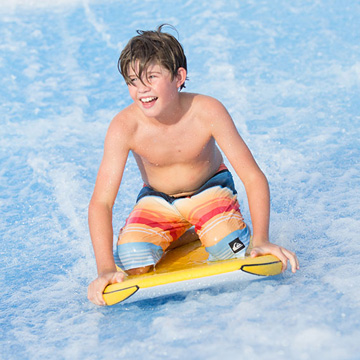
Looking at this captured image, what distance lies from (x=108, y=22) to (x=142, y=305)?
17.0 feet

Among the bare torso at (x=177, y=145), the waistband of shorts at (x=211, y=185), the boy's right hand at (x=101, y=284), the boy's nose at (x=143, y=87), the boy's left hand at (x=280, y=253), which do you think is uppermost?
the boy's nose at (x=143, y=87)

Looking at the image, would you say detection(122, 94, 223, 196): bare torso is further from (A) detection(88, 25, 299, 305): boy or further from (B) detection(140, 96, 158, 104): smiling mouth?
(B) detection(140, 96, 158, 104): smiling mouth

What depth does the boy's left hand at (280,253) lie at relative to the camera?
2.41m

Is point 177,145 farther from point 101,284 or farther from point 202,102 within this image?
point 101,284

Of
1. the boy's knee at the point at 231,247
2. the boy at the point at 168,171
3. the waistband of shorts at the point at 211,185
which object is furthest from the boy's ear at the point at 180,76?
the boy's knee at the point at 231,247

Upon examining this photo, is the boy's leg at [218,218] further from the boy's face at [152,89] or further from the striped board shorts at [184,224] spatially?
the boy's face at [152,89]

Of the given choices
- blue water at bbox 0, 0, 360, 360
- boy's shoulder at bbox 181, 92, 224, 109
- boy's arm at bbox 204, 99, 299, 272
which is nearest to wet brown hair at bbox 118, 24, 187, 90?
boy's shoulder at bbox 181, 92, 224, 109

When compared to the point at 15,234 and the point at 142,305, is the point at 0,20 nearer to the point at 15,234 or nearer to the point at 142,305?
the point at 15,234

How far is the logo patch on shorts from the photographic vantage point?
2689mm

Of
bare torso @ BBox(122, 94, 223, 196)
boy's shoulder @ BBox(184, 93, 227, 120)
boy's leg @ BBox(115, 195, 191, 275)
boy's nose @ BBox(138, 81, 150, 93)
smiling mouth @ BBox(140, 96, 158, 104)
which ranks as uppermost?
boy's nose @ BBox(138, 81, 150, 93)

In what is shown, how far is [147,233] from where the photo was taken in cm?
278

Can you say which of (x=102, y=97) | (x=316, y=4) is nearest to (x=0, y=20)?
(x=102, y=97)

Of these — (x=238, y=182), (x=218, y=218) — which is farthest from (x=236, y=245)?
(x=238, y=182)

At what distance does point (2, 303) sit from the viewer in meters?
2.89
